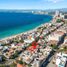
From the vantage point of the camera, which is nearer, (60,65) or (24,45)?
(60,65)

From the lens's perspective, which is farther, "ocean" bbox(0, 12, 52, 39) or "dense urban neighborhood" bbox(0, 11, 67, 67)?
"ocean" bbox(0, 12, 52, 39)

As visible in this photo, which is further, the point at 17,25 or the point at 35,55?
the point at 17,25

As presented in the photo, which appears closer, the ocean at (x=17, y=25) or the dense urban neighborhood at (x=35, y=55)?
the dense urban neighborhood at (x=35, y=55)

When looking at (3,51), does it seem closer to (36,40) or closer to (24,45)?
(24,45)

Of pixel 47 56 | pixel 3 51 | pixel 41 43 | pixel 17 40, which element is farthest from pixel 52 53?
pixel 17 40

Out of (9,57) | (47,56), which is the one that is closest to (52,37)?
(47,56)

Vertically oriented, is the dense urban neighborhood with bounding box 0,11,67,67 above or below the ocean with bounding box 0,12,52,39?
above

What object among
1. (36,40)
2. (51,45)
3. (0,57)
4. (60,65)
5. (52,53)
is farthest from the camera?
(36,40)

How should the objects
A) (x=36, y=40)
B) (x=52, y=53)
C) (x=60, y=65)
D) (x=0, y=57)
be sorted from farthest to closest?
(x=36, y=40)
(x=52, y=53)
(x=0, y=57)
(x=60, y=65)

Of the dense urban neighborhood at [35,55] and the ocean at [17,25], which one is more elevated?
the dense urban neighborhood at [35,55]

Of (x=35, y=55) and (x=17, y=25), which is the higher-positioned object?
(x=35, y=55)
